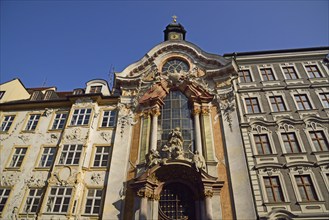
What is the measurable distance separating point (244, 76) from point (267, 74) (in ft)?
7.90

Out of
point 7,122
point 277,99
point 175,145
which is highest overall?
point 277,99

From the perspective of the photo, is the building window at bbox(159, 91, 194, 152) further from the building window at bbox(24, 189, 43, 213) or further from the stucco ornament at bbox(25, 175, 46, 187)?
the building window at bbox(24, 189, 43, 213)

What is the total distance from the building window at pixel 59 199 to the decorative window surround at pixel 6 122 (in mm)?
10423

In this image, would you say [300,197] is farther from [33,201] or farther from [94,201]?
[33,201]

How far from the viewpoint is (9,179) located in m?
20.1

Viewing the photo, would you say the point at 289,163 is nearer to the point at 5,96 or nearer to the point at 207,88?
the point at 207,88

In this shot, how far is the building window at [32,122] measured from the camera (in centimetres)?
2348

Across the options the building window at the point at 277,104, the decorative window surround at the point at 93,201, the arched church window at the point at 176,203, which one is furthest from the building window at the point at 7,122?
the building window at the point at 277,104

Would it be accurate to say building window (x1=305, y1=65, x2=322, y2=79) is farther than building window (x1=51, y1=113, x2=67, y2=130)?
No

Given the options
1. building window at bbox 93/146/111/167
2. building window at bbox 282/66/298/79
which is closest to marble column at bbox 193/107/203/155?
building window at bbox 93/146/111/167

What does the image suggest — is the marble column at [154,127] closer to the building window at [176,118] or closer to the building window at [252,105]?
the building window at [176,118]

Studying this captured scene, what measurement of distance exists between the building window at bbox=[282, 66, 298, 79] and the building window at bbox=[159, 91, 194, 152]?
10916 millimetres

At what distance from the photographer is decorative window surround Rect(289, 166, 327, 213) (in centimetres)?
1527

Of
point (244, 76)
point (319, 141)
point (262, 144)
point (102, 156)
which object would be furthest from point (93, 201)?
point (319, 141)
